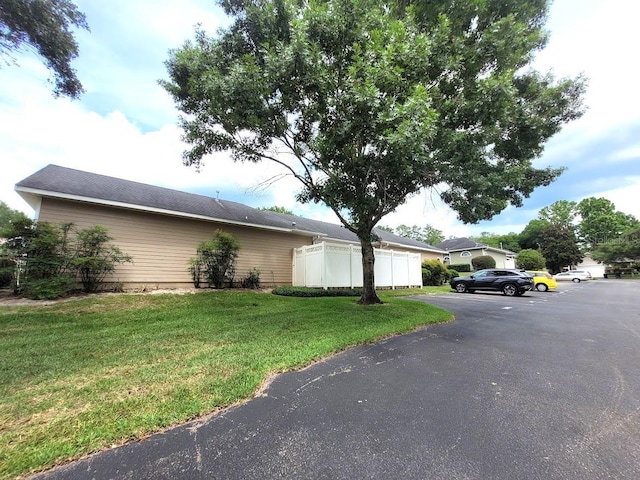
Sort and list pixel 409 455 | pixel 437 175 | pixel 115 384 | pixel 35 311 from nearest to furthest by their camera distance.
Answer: pixel 409 455
pixel 115 384
pixel 35 311
pixel 437 175

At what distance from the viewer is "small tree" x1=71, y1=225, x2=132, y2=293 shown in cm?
845

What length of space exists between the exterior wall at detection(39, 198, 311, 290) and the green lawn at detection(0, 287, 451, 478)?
2093 millimetres

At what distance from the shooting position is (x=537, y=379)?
3.72m

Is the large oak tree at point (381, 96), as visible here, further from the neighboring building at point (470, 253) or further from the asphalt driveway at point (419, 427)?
the neighboring building at point (470, 253)

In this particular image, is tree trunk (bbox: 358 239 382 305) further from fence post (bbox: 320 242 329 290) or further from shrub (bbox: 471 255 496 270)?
shrub (bbox: 471 255 496 270)

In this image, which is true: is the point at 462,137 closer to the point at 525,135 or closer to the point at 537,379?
the point at 525,135

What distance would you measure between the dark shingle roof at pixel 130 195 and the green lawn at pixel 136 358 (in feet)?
11.6

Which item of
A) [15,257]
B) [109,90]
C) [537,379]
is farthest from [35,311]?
[537,379]

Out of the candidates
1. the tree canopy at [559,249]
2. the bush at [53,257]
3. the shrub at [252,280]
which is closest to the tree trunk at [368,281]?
the shrub at [252,280]

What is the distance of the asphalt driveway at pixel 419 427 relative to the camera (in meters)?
2.04

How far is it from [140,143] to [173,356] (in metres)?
12.0

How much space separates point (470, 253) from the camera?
35469 millimetres

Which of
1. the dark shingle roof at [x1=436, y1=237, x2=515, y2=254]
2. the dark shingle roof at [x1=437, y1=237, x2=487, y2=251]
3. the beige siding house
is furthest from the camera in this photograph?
the dark shingle roof at [x1=437, y1=237, x2=487, y2=251]

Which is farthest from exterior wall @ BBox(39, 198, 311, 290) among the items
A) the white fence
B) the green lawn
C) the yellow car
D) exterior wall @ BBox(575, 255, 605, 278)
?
exterior wall @ BBox(575, 255, 605, 278)
